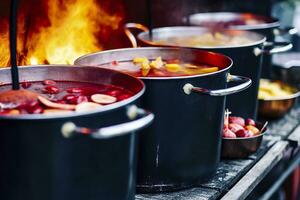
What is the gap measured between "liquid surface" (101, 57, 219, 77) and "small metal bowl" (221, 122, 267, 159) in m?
0.52

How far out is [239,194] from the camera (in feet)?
9.71

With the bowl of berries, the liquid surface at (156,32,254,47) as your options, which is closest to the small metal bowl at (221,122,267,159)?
the bowl of berries

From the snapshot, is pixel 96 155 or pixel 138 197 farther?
pixel 138 197

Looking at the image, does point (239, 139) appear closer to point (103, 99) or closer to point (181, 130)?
point (181, 130)

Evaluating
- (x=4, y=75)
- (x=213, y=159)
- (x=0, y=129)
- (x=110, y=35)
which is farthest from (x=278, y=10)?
(x=0, y=129)

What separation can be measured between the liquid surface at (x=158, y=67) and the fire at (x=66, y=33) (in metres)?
0.59

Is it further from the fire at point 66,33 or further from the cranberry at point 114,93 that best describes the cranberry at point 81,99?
the fire at point 66,33

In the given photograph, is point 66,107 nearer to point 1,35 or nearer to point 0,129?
point 0,129

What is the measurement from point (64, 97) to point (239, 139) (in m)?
1.39

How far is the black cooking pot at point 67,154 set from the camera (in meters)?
1.92

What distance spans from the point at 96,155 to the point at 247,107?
1843 millimetres

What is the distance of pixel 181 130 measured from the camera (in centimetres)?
269

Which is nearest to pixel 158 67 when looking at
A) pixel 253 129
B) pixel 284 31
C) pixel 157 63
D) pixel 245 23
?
pixel 157 63

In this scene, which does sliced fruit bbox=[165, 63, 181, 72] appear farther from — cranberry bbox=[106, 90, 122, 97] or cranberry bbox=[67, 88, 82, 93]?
cranberry bbox=[67, 88, 82, 93]
